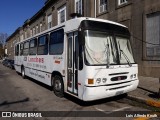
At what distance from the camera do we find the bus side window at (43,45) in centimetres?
983

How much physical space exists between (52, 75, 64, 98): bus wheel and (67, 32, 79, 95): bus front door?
67 cm

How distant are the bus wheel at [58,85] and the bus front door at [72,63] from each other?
670 mm

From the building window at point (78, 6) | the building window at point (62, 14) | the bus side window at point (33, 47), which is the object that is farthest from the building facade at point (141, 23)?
the building window at point (62, 14)

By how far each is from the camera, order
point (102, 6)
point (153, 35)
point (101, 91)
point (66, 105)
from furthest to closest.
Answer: point (102, 6), point (153, 35), point (66, 105), point (101, 91)

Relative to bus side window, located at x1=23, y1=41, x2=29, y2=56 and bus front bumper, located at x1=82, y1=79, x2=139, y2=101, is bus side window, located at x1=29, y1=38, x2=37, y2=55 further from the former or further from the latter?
bus front bumper, located at x1=82, y1=79, x2=139, y2=101

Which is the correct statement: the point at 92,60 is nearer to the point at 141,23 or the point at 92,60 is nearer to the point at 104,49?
the point at 104,49

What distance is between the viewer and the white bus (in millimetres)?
6344

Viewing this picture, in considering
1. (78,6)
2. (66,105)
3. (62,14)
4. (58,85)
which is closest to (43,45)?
(58,85)

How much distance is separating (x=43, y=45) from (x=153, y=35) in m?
6.78

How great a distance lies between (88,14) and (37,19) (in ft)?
76.1

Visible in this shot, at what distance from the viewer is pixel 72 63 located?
7230mm

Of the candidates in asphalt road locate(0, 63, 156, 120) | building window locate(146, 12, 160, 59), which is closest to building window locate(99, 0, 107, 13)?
building window locate(146, 12, 160, 59)

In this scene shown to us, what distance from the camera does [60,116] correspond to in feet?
19.5

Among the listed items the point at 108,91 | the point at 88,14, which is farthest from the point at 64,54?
the point at 88,14
